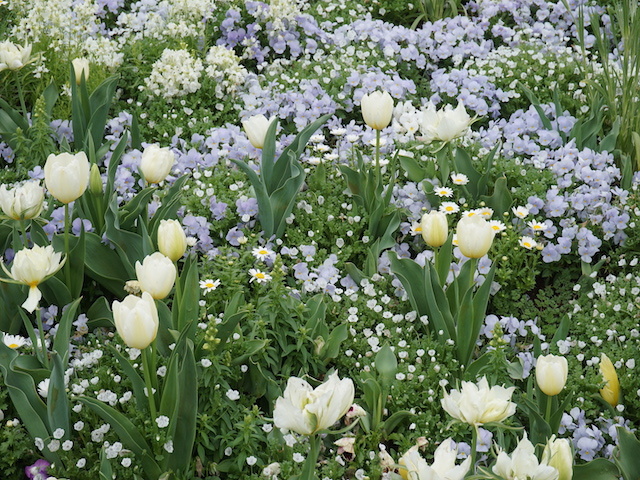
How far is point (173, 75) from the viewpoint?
3.70m

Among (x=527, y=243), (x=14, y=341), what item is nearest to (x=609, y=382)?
(x=527, y=243)

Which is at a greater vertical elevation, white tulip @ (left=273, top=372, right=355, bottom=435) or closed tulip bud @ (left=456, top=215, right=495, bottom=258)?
closed tulip bud @ (left=456, top=215, right=495, bottom=258)

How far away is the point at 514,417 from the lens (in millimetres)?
2430

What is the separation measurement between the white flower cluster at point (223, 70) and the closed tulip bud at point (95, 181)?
1414mm

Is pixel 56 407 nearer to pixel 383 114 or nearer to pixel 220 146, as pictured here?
pixel 383 114

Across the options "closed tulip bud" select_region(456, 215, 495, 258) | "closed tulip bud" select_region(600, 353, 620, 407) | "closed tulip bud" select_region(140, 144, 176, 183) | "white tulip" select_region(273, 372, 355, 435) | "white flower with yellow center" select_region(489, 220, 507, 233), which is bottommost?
"closed tulip bud" select_region(600, 353, 620, 407)

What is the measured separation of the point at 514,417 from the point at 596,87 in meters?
1.96

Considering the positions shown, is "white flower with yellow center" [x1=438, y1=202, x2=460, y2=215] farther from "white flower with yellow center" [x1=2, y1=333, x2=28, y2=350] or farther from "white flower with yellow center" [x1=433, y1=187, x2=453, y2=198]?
"white flower with yellow center" [x1=2, y1=333, x2=28, y2=350]

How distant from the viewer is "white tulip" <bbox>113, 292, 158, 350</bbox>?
65.7 inches

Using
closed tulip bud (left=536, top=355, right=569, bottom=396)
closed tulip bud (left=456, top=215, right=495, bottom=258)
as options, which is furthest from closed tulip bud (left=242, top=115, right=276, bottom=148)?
closed tulip bud (left=536, top=355, right=569, bottom=396)

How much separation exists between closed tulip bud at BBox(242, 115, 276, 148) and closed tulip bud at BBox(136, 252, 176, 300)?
3.57 ft

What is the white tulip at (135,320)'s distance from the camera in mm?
1668

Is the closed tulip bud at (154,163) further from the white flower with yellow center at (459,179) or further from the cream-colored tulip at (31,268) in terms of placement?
the white flower with yellow center at (459,179)

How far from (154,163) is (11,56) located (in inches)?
44.9
